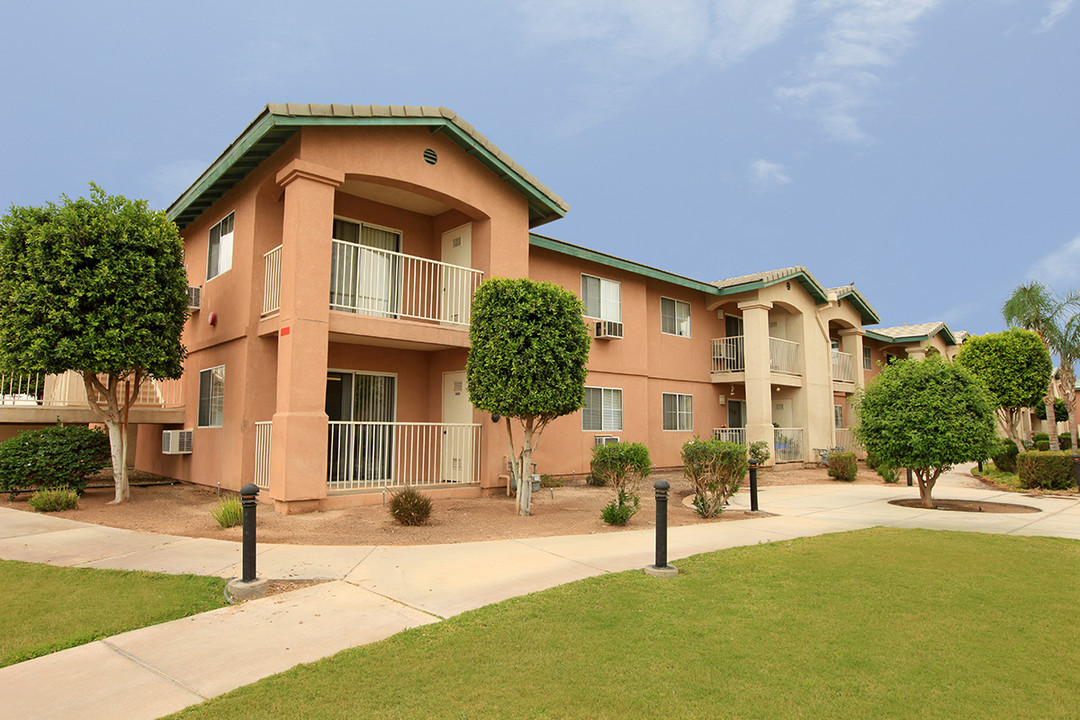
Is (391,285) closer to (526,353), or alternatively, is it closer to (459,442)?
(459,442)

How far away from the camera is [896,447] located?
1296cm

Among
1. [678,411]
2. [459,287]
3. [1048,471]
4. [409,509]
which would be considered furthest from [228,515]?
[1048,471]

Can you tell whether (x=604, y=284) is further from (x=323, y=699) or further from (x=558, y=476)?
(x=323, y=699)

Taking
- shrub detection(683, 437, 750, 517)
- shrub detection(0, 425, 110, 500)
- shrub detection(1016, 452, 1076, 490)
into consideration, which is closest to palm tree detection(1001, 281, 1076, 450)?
shrub detection(1016, 452, 1076, 490)

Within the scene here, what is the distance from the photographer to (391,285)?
45.6 ft

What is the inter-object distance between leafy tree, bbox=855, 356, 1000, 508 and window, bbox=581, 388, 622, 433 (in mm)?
6663

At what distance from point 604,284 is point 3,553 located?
1425 cm

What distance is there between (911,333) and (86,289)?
1330 inches

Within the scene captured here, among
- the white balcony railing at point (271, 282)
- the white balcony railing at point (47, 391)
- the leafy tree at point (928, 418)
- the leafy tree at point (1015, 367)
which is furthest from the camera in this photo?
the leafy tree at point (1015, 367)

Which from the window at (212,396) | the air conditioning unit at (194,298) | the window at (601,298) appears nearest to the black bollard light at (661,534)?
the window at (212,396)

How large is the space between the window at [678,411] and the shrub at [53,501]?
15024 millimetres

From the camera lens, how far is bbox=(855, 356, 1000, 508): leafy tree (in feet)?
40.8

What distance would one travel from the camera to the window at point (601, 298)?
1816cm

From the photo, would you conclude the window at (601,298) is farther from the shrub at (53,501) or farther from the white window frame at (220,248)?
the shrub at (53,501)
